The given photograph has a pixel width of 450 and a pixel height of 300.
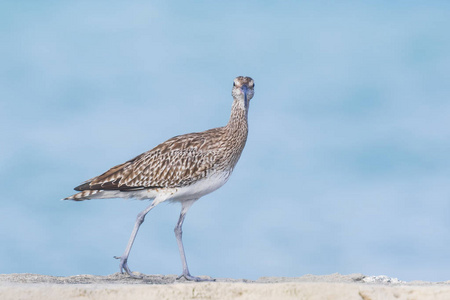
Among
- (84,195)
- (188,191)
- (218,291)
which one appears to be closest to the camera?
(218,291)

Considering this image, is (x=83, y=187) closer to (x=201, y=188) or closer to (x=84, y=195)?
(x=84, y=195)

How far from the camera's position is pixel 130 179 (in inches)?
500

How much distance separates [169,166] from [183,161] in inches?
10.1

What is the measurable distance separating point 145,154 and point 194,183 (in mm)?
1284

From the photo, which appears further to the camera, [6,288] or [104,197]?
[104,197]

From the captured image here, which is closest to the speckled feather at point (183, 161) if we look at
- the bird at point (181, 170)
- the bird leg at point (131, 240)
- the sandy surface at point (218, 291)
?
the bird at point (181, 170)

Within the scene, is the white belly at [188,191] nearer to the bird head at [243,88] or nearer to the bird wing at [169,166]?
the bird wing at [169,166]

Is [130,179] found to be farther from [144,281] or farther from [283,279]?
[283,279]

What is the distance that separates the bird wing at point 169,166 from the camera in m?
12.4

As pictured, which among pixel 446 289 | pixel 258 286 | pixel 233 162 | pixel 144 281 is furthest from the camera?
pixel 233 162

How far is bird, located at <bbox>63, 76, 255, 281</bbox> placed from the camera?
12.4m

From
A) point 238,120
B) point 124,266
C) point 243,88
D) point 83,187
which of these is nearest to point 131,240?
point 124,266

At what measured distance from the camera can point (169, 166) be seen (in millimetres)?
12539

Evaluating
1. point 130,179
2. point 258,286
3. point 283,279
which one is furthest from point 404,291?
point 130,179
